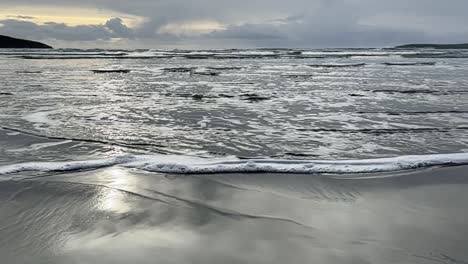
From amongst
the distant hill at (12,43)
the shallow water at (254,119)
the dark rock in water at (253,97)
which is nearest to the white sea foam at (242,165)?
the shallow water at (254,119)

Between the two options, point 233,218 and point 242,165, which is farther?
point 242,165

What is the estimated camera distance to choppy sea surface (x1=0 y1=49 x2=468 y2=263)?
14.3 ft

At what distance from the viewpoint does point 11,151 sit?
8.30 metres

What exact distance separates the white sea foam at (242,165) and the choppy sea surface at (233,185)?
32 millimetres

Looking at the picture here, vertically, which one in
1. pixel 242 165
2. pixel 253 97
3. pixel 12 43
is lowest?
pixel 242 165

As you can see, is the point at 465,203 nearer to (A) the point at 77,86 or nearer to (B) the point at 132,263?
(B) the point at 132,263

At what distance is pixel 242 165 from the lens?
7.29m

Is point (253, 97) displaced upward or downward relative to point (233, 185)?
upward

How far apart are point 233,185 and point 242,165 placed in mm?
907

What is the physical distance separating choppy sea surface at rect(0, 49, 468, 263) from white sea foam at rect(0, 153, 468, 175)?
0.11 feet

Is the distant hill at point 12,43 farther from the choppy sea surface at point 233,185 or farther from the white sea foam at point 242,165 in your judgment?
the white sea foam at point 242,165

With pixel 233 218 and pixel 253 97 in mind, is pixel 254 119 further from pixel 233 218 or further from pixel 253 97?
pixel 233 218

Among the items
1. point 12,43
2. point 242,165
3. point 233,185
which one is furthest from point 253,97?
point 12,43

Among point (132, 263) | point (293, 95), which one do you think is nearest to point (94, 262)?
point (132, 263)
